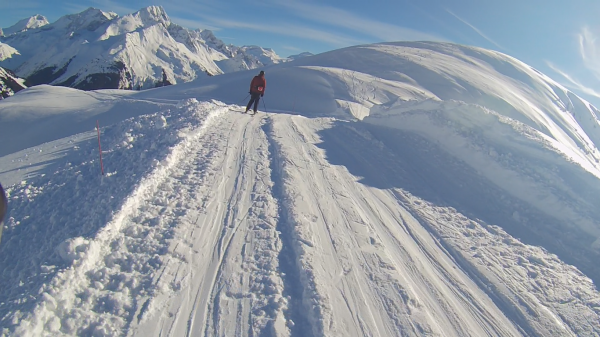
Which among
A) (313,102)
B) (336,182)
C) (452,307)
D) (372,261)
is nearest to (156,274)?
(372,261)

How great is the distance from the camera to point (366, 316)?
421cm

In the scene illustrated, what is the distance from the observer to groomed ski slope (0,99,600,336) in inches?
154

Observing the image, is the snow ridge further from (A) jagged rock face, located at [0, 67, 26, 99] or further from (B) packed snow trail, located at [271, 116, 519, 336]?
(A) jagged rock face, located at [0, 67, 26, 99]

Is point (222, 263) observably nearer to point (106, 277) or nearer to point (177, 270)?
point (177, 270)

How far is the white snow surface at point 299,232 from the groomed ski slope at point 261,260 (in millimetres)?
27

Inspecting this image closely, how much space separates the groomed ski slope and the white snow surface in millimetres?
27

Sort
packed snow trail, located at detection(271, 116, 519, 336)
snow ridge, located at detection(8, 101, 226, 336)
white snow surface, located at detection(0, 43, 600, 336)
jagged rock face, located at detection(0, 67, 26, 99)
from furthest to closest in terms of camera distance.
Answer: jagged rock face, located at detection(0, 67, 26, 99), packed snow trail, located at detection(271, 116, 519, 336), white snow surface, located at detection(0, 43, 600, 336), snow ridge, located at detection(8, 101, 226, 336)

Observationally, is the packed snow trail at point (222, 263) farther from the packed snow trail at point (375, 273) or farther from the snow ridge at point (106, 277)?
the packed snow trail at point (375, 273)

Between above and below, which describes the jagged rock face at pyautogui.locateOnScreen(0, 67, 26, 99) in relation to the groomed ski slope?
below

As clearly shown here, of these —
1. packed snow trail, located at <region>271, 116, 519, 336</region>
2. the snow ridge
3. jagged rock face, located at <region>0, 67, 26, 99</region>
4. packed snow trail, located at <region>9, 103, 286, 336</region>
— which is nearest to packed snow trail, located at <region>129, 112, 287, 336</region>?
packed snow trail, located at <region>9, 103, 286, 336</region>

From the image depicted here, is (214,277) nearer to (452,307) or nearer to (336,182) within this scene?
(452,307)

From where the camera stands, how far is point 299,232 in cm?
566

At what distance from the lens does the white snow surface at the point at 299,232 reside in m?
4.03

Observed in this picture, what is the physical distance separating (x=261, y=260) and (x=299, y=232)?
979 millimetres
